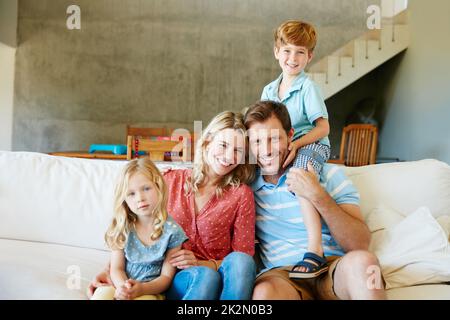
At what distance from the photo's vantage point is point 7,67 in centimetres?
712

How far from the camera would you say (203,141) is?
5.13 feet

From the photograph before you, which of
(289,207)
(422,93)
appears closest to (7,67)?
(422,93)

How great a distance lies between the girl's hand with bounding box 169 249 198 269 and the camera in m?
1.32

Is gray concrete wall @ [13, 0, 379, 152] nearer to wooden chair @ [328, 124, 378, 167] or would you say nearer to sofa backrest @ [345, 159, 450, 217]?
wooden chair @ [328, 124, 378, 167]

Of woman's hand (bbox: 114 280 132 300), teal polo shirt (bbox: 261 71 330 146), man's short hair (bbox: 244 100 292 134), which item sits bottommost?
woman's hand (bbox: 114 280 132 300)

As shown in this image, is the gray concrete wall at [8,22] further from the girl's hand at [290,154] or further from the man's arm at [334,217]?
the man's arm at [334,217]

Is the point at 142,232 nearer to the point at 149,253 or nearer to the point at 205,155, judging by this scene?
the point at 149,253

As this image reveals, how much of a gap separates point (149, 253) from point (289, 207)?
0.53 m

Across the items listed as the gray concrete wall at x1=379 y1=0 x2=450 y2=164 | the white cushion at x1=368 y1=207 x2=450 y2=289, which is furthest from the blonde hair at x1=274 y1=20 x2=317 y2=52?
the gray concrete wall at x1=379 y1=0 x2=450 y2=164

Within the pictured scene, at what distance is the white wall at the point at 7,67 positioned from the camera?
7.07m

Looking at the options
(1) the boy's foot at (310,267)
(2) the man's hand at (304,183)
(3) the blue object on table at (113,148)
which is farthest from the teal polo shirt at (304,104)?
(3) the blue object on table at (113,148)

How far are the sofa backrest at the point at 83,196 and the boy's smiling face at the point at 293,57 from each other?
19.0 inches

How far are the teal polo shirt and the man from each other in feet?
0.85

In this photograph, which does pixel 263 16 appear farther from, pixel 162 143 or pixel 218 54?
pixel 162 143
